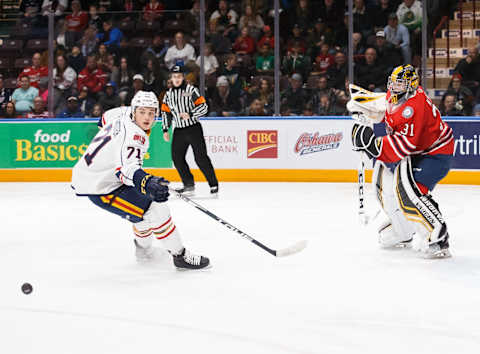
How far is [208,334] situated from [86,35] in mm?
7326

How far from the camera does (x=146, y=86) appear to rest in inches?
377

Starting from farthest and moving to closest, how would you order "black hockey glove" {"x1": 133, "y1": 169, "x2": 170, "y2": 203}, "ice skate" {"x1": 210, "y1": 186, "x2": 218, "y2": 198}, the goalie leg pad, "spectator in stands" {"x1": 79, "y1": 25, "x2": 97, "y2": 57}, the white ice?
"spectator in stands" {"x1": 79, "y1": 25, "x2": 97, "y2": 57}, "ice skate" {"x1": 210, "y1": 186, "x2": 218, "y2": 198}, the goalie leg pad, "black hockey glove" {"x1": 133, "y1": 169, "x2": 170, "y2": 203}, the white ice

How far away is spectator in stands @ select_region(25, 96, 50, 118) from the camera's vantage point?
31.6 ft

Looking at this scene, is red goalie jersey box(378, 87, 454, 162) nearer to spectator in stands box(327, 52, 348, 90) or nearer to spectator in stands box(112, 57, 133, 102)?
spectator in stands box(327, 52, 348, 90)

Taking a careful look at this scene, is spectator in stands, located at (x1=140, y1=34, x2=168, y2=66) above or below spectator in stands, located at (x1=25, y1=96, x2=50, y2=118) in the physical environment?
above

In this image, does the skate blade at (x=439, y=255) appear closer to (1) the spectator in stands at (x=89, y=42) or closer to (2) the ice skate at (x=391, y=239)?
(2) the ice skate at (x=391, y=239)

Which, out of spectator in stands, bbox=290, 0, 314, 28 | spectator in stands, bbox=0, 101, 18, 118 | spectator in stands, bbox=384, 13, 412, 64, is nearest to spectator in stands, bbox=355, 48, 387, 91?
spectator in stands, bbox=384, 13, 412, 64

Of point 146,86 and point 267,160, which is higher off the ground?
point 146,86

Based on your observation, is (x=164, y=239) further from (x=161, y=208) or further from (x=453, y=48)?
(x=453, y=48)

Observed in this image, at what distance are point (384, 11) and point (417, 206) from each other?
209 inches

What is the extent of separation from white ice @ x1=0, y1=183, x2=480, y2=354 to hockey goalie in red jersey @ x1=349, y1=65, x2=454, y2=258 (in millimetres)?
202

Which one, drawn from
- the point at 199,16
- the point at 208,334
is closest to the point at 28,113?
the point at 199,16


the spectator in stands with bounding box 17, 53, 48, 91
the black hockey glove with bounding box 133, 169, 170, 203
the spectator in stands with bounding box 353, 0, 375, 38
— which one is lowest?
the black hockey glove with bounding box 133, 169, 170, 203

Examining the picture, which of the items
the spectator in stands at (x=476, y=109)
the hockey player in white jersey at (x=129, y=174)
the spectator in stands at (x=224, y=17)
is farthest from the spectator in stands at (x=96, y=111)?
the hockey player in white jersey at (x=129, y=174)
